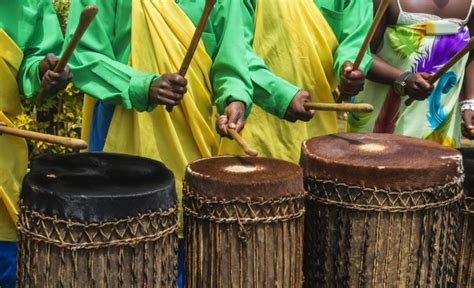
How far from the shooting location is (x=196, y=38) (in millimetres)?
2373

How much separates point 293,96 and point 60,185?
1.09 m

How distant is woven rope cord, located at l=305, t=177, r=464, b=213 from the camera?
2.29 metres

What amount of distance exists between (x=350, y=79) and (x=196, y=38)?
0.78 meters

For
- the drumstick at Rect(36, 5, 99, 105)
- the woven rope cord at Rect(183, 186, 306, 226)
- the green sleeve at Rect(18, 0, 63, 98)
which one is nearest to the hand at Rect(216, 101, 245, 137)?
the woven rope cord at Rect(183, 186, 306, 226)

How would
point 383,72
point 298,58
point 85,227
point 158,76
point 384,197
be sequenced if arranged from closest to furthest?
point 85,227 → point 384,197 → point 158,76 → point 298,58 → point 383,72

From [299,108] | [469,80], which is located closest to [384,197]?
[299,108]

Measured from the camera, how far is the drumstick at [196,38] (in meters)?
2.29

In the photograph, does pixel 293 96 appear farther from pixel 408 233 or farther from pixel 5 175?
pixel 5 175

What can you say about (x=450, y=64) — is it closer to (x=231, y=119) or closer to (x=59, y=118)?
(x=231, y=119)

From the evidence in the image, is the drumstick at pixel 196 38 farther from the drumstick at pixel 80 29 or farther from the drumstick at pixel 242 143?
the drumstick at pixel 80 29

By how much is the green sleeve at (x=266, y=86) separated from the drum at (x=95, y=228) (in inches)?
30.6

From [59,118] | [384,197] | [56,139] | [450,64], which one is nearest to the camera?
[56,139]

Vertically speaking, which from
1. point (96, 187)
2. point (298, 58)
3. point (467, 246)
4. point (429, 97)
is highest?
point (298, 58)

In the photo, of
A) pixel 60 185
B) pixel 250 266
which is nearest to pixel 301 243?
pixel 250 266
